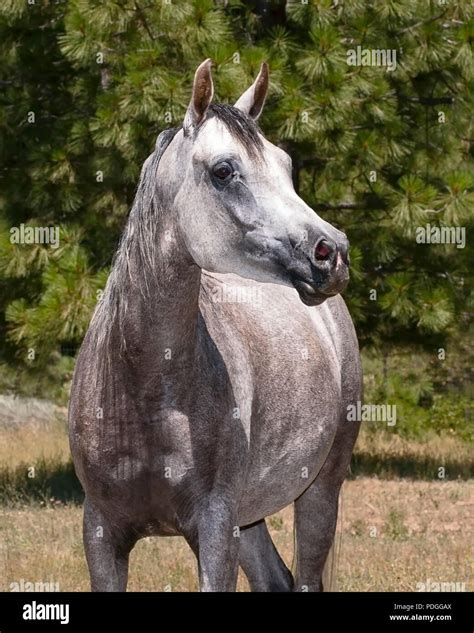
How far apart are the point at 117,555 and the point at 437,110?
751 centimetres

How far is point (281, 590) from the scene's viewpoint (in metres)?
5.80

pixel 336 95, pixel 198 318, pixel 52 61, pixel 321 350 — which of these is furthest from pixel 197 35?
pixel 198 318

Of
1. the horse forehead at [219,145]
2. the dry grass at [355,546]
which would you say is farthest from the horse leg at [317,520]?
the horse forehead at [219,145]

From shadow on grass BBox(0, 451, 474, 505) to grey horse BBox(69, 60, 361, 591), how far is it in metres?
4.89

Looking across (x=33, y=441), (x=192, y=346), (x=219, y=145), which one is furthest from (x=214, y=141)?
(x=33, y=441)

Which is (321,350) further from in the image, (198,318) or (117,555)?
(117,555)

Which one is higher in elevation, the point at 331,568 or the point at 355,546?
the point at 331,568

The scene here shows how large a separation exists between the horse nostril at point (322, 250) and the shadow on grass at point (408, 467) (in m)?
7.73

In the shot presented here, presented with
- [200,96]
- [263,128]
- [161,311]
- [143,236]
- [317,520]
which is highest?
[263,128]

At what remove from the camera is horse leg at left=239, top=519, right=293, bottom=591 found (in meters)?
5.81

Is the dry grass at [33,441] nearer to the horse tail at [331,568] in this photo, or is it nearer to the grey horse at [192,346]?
the horse tail at [331,568]

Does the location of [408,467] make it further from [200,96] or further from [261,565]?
[200,96]

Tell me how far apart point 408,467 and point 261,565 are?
658 cm

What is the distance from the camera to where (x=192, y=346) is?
13.9 feet
